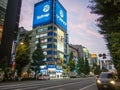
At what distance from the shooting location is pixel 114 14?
1014 centimetres

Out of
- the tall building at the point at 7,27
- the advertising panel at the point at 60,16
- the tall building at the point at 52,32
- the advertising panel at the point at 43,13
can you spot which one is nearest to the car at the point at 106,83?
the tall building at the point at 52,32

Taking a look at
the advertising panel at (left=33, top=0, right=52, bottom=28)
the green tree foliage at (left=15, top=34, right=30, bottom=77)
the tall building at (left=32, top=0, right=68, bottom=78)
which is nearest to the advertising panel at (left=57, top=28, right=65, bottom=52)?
the tall building at (left=32, top=0, right=68, bottom=78)

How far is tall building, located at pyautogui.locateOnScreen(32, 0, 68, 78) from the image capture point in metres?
79.6

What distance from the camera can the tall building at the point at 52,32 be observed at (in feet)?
261

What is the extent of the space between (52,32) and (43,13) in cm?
1175

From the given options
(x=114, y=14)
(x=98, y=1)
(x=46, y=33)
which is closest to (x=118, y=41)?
(x=114, y=14)

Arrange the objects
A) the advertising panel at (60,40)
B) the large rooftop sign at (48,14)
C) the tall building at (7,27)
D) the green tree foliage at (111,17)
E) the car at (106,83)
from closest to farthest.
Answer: the green tree foliage at (111,17), the car at (106,83), the tall building at (7,27), the large rooftop sign at (48,14), the advertising panel at (60,40)

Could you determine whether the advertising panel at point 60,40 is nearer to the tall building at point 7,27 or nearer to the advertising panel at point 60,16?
the advertising panel at point 60,16

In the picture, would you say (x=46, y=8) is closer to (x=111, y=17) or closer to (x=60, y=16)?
(x=60, y=16)

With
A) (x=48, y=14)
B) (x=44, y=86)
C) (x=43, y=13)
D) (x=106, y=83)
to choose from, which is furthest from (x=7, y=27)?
(x=106, y=83)

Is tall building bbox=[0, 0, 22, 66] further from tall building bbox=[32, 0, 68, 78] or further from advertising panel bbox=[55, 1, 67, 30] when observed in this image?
advertising panel bbox=[55, 1, 67, 30]

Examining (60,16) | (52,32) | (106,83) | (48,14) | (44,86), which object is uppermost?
(60,16)

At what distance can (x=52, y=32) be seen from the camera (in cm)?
8375

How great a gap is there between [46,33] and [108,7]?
77.0 meters
